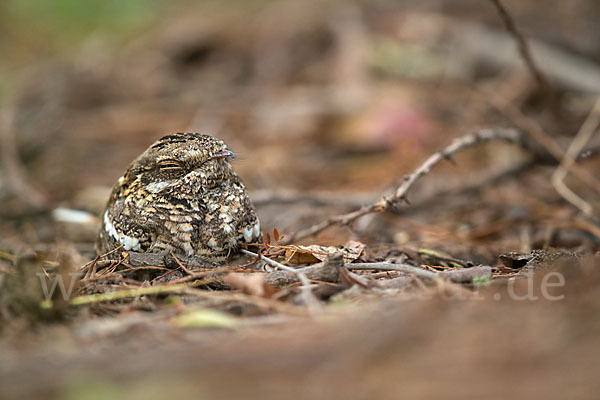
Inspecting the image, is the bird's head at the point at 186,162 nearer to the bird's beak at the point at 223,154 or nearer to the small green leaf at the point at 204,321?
the bird's beak at the point at 223,154

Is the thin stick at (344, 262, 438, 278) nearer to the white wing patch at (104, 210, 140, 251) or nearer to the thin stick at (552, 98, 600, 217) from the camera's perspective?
the white wing patch at (104, 210, 140, 251)

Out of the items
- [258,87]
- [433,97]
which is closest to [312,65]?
[258,87]

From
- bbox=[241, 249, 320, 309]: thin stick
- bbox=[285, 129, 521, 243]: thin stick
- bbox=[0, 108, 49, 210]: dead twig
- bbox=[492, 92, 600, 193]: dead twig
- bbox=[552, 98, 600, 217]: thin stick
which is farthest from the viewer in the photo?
bbox=[0, 108, 49, 210]: dead twig

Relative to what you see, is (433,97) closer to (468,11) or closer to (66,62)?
(468,11)

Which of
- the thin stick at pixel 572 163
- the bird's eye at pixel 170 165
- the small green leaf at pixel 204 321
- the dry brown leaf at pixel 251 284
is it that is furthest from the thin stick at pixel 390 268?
the thin stick at pixel 572 163

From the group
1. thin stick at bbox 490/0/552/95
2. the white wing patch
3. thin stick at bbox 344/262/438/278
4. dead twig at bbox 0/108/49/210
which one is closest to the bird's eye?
the white wing patch

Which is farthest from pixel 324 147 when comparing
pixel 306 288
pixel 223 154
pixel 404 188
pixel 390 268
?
pixel 306 288
